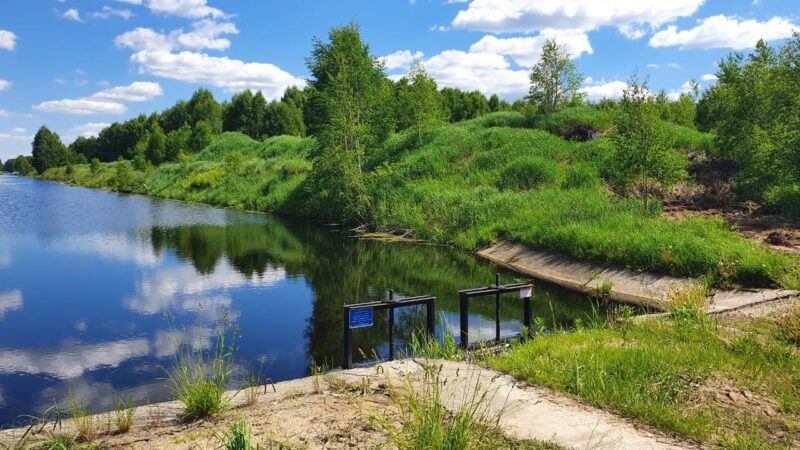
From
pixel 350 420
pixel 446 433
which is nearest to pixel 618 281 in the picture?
pixel 350 420

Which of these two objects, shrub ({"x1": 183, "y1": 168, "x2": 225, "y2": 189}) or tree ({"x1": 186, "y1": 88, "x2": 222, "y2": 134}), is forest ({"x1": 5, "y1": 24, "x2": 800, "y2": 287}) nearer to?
shrub ({"x1": 183, "y1": 168, "x2": 225, "y2": 189})

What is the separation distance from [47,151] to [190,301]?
14282 cm

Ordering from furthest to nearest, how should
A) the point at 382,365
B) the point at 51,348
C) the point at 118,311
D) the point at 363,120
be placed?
the point at 363,120, the point at 118,311, the point at 51,348, the point at 382,365

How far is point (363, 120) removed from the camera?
38.9 meters

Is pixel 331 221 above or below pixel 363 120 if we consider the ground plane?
Answer: below

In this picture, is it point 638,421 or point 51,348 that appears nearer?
point 638,421

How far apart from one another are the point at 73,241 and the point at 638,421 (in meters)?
29.1

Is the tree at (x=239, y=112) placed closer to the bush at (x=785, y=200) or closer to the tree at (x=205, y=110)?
the tree at (x=205, y=110)

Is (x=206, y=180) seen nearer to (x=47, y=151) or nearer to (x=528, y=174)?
(x=528, y=174)

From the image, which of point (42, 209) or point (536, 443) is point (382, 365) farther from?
point (42, 209)

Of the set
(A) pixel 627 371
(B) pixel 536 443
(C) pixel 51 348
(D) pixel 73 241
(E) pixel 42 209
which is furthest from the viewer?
(E) pixel 42 209

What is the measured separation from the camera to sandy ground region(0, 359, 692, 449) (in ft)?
19.1

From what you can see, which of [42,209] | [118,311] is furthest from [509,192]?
[42,209]

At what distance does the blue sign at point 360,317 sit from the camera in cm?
895
